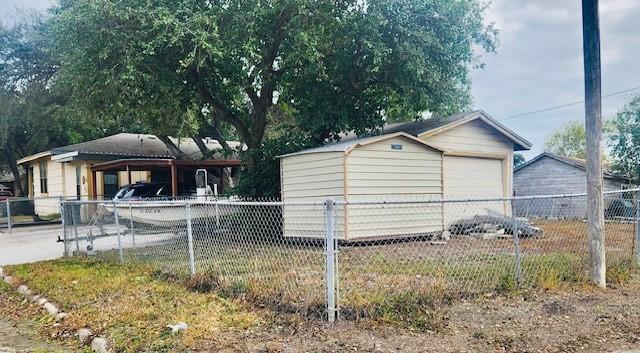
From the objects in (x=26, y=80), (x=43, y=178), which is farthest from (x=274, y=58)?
(x=26, y=80)

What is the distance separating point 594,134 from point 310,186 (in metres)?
5.50

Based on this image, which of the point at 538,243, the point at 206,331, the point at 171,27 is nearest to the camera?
the point at 206,331

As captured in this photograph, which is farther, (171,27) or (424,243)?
(171,27)

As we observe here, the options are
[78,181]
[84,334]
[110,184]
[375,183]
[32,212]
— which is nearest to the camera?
[84,334]

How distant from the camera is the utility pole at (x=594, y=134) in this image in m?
5.36

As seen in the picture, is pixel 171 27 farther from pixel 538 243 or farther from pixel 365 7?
pixel 538 243

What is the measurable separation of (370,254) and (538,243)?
321 cm

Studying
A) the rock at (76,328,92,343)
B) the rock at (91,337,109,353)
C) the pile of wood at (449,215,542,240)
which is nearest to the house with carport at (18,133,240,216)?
the pile of wood at (449,215,542,240)

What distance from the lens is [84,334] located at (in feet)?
14.3

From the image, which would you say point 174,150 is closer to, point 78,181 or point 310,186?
point 78,181

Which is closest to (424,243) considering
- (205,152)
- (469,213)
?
(469,213)

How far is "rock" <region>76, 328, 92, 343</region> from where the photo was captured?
4.27 meters

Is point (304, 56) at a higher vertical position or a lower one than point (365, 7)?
lower

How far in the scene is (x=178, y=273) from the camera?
254 inches
